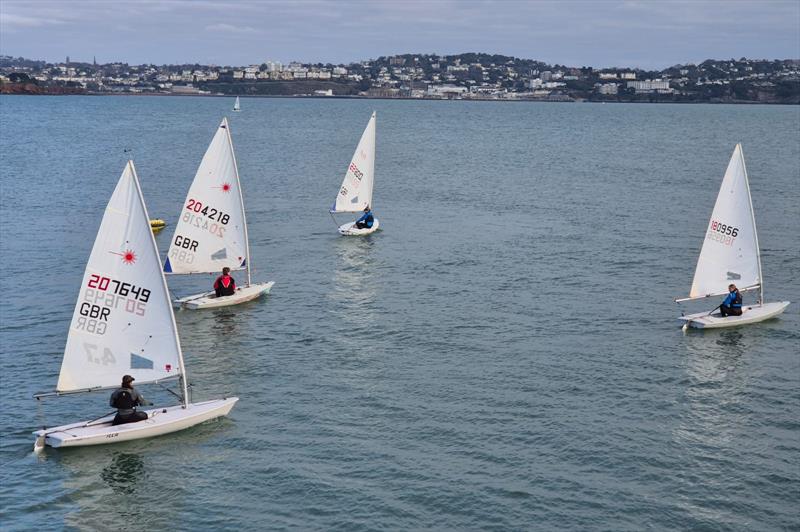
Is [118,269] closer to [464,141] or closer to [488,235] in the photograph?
[488,235]

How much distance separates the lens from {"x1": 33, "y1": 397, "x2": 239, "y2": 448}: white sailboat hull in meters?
31.2

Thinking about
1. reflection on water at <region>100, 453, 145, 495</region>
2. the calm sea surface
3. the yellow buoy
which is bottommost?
reflection on water at <region>100, 453, 145, 495</region>

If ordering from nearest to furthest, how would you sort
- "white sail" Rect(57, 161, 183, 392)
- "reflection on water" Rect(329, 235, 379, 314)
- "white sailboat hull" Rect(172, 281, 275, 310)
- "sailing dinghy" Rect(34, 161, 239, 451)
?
1. "sailing dinghy" Rect(34, 161, 239, 451)
2. "white sail" Rect(57, 161, 183, 392)
3. "white sailboat hull" Rect(172, 281, 275, 310)
4. "reflection on water" Rect(329, 235, 379, 314)

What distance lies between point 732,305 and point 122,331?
28.5 meters

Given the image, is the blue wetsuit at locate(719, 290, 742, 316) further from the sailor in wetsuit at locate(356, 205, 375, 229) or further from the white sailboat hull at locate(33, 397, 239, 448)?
the sailor in wetsuit at locate(356, 205, 375, 229)

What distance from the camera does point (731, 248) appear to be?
4841cm

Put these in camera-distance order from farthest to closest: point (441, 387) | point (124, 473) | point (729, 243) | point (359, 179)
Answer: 1. point (359, 179)
2. point (729, 243)
3. point (441, 387)
4. point (124, 473)

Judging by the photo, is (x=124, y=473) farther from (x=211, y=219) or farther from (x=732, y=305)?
(x=732, y=305)

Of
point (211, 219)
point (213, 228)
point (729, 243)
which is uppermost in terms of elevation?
point (211, 219)

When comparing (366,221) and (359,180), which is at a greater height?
(359,180)

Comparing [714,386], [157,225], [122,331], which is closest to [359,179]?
[157,225]

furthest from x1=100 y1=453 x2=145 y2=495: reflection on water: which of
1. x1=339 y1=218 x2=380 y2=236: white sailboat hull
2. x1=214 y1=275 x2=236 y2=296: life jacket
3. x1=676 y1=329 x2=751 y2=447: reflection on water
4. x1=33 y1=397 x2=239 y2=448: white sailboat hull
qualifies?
x1=339 y1=218 x2=380 y2=236: white sailboat hull

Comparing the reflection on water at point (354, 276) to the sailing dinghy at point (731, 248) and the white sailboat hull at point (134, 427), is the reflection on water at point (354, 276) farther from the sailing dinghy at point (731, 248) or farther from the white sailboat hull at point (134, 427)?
the sailing dinghy at point (731, 248)

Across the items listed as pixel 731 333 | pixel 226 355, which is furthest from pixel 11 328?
pixel 731 333
